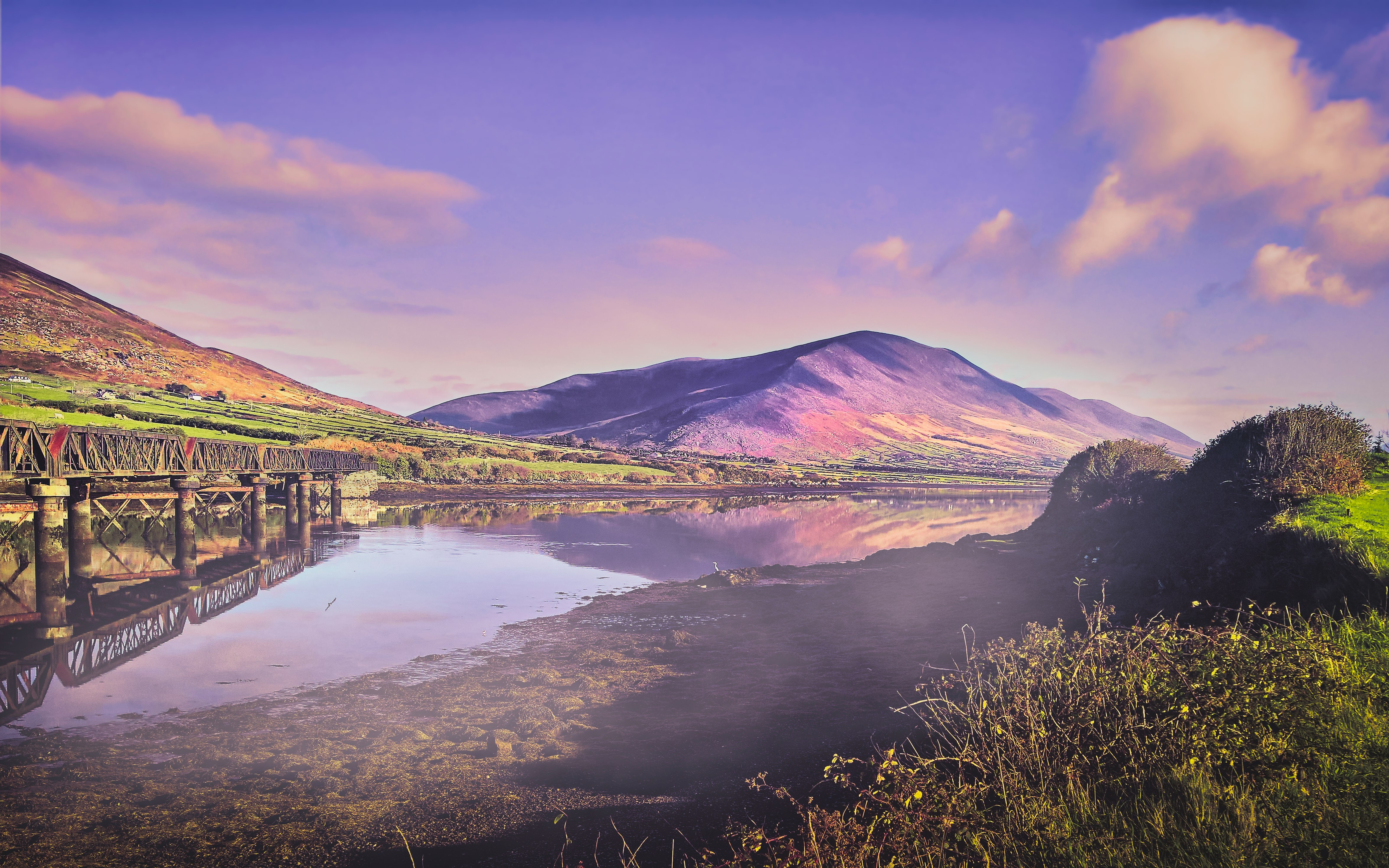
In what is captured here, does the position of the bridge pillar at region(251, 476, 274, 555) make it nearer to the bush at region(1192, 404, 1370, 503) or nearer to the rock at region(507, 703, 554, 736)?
the rock at region(507, 703, 554, 736)

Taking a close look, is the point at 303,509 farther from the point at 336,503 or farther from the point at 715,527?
the point at 715,527

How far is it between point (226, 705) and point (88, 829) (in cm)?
565

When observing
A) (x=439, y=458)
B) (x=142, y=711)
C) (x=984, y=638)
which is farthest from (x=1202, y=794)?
(x=439, y=458)

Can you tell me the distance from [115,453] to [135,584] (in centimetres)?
674

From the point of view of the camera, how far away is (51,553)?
2359cm

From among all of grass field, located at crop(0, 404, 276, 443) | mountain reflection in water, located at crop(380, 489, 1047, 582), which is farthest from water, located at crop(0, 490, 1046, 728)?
grass field, located at crop(0, 404, 276, 443)

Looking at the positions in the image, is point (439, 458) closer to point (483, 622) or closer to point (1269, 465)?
point (483, 622)

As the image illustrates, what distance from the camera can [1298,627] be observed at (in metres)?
10.0

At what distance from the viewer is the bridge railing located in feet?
78.7

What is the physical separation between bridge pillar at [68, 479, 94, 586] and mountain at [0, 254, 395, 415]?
95.1m

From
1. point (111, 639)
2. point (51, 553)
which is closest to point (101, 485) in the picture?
point (51, 553)

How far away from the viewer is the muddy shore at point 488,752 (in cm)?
916

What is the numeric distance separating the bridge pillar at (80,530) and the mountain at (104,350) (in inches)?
3744

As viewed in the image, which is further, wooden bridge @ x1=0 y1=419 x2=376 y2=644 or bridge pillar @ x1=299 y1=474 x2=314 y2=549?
bridge pillar @ x1=299 y1=474 x2=314 y2=549
